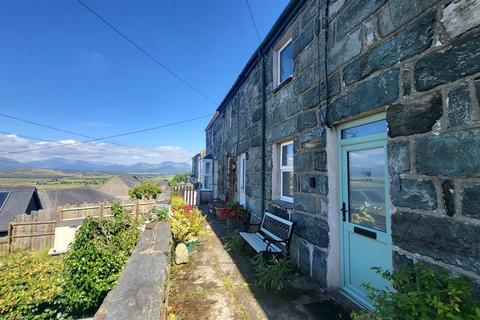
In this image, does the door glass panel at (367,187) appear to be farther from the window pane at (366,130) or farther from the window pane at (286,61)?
the window pane at (286,61)

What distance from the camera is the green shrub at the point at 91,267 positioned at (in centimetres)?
325

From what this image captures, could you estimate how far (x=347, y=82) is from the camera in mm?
3064

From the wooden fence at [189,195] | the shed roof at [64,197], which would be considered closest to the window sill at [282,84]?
the wooden fence at [189,195]

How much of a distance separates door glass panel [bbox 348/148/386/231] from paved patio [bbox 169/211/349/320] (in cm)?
117

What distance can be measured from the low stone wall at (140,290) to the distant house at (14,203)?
1904 centimetres

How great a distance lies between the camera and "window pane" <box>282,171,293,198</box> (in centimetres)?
507

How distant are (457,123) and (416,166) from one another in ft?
1.58

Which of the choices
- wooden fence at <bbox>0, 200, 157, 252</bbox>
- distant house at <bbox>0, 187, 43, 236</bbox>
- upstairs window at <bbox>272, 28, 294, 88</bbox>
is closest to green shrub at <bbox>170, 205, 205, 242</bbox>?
upstairs window at <bbox>272, 28, 294, 88</bbox>

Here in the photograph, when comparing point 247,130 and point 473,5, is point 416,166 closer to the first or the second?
point 473,5

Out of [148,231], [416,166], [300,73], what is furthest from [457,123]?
[148,231]

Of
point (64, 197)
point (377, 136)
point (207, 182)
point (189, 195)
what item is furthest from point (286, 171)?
point (64, 197)

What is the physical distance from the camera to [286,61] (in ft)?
17.6

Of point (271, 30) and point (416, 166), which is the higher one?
point (271, 30)

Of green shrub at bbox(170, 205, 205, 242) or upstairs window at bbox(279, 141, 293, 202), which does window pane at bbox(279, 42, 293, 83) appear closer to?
upstairs window at bbox(279, 141, 293, 202)
